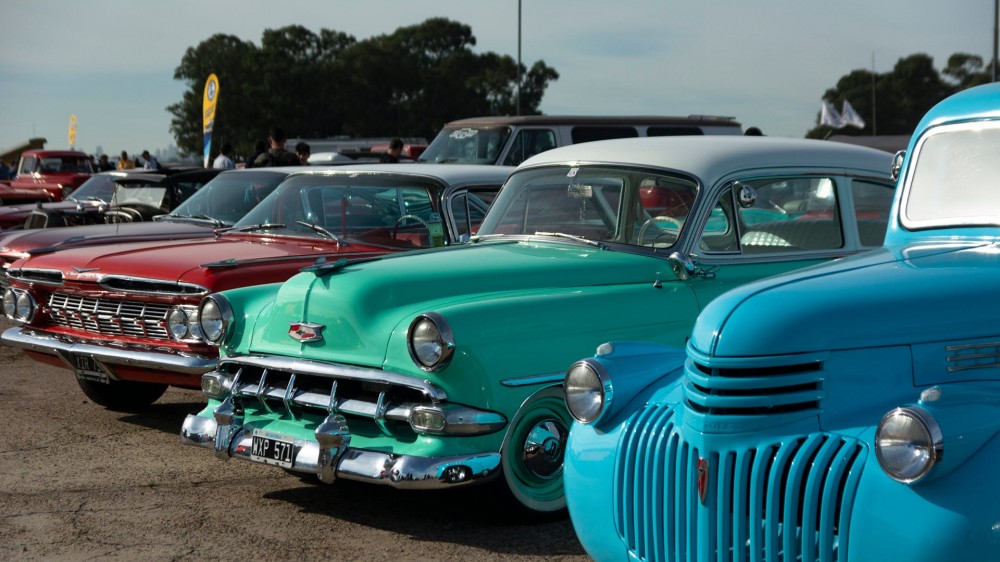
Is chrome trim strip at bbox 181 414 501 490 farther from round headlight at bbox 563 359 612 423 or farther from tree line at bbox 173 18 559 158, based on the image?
tree line at bbox 173 18 559 158

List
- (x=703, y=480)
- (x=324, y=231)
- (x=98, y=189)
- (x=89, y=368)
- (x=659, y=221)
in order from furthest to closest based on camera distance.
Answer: (x=98, y=189) < (x=324, y=231) < (x=89, y=368) < (x=659, y=221) < (x=703, y=480)

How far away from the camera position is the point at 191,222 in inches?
381

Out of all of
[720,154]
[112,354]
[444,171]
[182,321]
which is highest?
[720,154]

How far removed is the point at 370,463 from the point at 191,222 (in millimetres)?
5373

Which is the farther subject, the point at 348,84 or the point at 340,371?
the point at 348,84

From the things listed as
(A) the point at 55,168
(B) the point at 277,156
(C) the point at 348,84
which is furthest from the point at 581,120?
(C) the point at 348,84

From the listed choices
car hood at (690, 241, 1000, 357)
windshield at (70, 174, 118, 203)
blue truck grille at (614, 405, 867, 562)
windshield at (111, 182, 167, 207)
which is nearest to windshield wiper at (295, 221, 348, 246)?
blue truck grille at (614, 405, 867, 562)

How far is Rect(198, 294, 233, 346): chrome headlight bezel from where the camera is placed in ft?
19.2

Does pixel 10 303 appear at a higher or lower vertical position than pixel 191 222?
lower

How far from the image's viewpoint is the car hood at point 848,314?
322 cm

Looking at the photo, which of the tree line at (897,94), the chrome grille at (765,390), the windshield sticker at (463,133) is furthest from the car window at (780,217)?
the tree line at (897,94)

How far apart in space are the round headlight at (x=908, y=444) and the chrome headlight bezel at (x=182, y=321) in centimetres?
460

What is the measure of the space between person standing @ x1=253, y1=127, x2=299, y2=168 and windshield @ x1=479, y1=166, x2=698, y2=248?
6942 millimetres

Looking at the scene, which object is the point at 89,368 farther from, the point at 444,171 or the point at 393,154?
the point at 393,154
